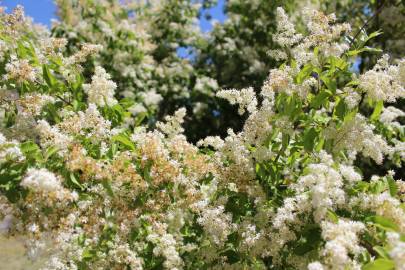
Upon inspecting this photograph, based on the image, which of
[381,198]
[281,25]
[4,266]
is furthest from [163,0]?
[381,198]

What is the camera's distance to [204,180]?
3.25 metres

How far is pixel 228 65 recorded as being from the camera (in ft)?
33.2

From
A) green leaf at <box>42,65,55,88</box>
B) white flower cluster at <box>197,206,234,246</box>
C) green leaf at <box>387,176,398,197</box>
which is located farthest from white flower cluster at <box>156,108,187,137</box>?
green leaf at <box>387,176,398,197</box>

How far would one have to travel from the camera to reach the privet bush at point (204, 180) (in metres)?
2.48

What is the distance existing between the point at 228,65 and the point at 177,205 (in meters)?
7.40

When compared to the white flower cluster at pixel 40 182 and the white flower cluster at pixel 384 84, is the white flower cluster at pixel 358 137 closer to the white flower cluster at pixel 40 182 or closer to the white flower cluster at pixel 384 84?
the white flower cluster at pixel 384 84

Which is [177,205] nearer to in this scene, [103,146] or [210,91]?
[103,146]

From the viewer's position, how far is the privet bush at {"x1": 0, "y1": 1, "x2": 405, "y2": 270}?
248 cm

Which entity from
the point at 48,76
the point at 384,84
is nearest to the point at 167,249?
the point at 48,76

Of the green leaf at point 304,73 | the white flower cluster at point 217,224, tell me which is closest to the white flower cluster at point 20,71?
the white flower cluster at point 217,224

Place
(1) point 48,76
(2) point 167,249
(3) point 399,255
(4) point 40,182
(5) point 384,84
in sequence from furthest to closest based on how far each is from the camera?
(1) point 48,76, (5) point 384,84, (2) point 167,249, (4) point 40,182, (3) point 399,255

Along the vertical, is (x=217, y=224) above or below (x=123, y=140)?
below

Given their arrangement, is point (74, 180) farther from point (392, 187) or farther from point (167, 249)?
point (392, 187)

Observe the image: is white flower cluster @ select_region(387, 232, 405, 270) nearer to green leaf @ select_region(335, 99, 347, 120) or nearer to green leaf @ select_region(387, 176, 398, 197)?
green leaf @ select_region(387, 176, 398, 197)
